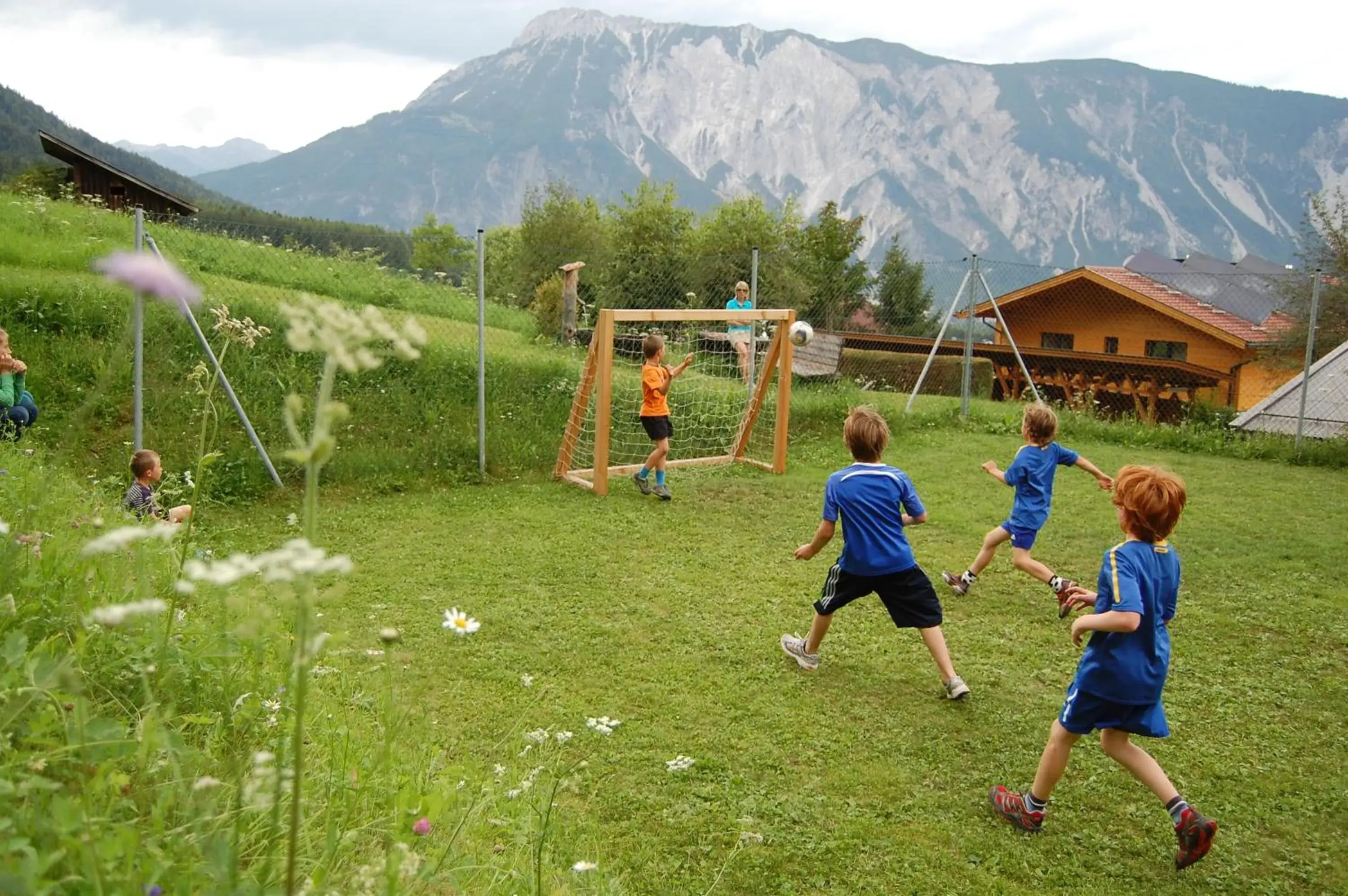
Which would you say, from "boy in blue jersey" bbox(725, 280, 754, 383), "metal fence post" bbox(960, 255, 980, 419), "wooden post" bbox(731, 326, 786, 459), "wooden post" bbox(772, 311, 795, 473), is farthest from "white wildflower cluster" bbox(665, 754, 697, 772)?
"metal fence post" bbox(960, 255, 980, 419)

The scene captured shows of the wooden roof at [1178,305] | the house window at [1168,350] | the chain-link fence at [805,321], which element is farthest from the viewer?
the house window at [1168,350]

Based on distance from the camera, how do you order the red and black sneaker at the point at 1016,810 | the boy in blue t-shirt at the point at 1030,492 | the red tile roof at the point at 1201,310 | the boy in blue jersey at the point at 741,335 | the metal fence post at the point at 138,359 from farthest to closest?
the red tile roof at the point at 1201,310 → the boy in blue jersey at the point at 741,335 → the metal fence post at the point at 138,359 → the boy in blue t-shirt at the point at 1030,492 → the red and black sneaker at the point at 1016,810

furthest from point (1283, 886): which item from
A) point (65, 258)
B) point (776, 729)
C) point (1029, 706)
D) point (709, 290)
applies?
point (65, 258)

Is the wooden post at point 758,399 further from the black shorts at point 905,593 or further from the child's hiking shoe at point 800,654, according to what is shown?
the black shorts at point 905,593

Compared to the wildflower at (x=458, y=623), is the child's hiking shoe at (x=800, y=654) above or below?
below

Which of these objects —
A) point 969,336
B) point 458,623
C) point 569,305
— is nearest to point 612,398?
point 569,305

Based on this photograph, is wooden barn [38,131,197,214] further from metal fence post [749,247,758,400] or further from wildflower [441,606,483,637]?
wildflower [441,606,483,637]

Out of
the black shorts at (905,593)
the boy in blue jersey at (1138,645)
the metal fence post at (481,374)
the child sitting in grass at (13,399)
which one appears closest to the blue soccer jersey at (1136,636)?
the boy in blue jersey at (1138,645)

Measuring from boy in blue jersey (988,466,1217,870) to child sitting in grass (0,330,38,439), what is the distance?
6.67 meters

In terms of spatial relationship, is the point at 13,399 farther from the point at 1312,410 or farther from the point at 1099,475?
the point at 1312,410

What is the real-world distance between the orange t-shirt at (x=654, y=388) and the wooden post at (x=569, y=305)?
398 centimetres

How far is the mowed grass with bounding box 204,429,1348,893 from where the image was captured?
3523mm

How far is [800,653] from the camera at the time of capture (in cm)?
529

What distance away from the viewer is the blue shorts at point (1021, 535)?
21.3 ft
